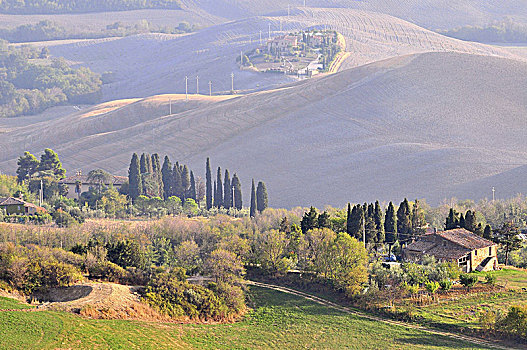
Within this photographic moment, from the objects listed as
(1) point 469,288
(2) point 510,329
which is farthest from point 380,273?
(2) point 510,329

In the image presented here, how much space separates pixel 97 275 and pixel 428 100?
9531cm

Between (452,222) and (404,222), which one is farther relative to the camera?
(404,222)

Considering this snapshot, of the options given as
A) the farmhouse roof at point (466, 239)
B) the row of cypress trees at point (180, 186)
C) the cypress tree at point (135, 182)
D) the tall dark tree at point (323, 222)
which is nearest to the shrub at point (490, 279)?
the farmhouse roof at point (466, 239)

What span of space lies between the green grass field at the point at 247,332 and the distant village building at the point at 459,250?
38.1 feet

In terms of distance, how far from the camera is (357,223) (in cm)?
6981

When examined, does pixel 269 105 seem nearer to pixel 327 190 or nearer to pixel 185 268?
pixel 327 190

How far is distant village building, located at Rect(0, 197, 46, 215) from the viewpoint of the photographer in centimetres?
8581

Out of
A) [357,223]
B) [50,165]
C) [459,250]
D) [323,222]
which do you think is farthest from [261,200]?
[459,250]

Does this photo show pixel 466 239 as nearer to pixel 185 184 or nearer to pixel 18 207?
pixel 18 207

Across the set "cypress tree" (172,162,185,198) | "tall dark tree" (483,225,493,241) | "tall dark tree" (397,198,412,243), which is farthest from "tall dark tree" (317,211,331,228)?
"cypress tree" (172,162,185,198)

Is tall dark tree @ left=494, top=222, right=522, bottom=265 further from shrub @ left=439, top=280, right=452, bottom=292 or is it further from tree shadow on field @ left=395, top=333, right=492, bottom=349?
tree shadow on field @ left=395, top=333, right=492, bottom=349

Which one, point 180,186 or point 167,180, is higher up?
point 167,180

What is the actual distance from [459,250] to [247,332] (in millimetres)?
19380

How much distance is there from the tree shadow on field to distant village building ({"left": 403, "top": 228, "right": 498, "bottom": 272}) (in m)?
13.3
